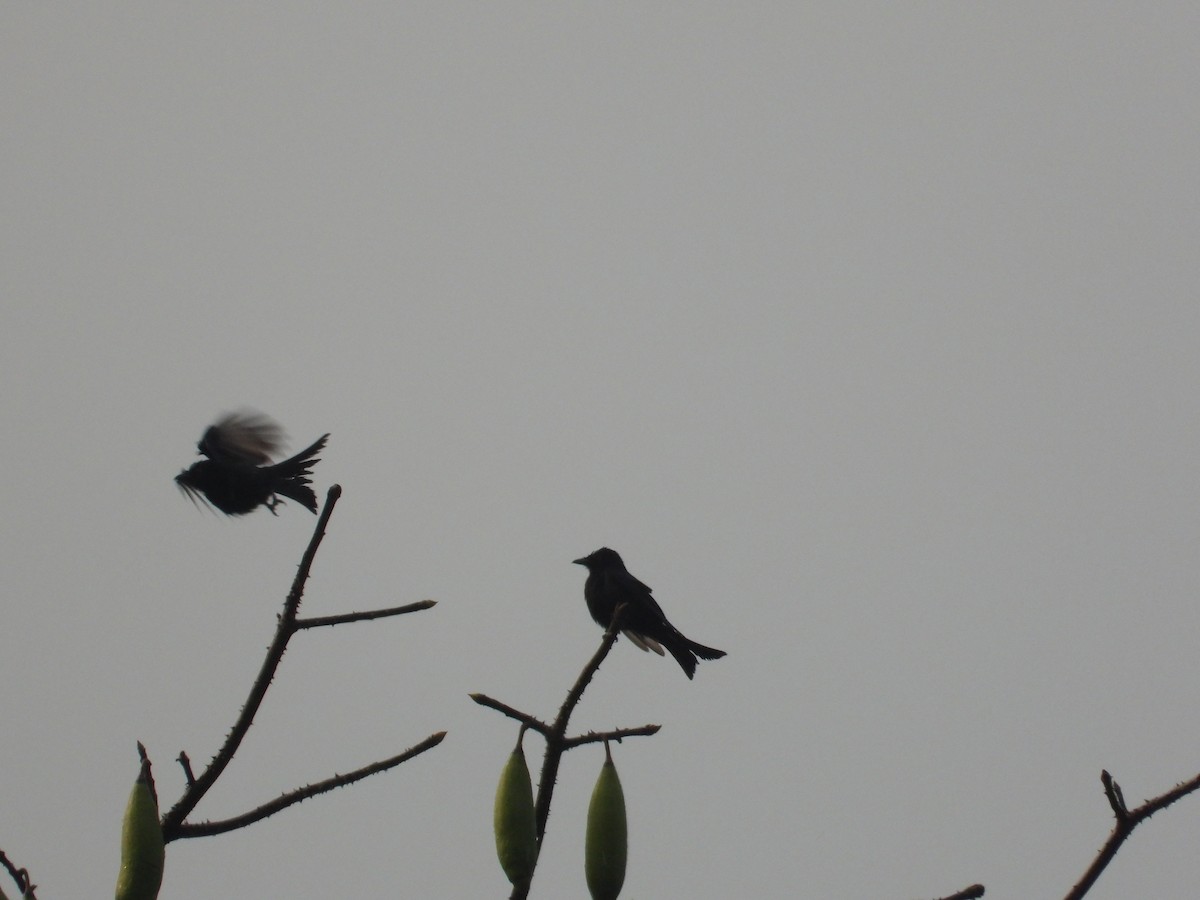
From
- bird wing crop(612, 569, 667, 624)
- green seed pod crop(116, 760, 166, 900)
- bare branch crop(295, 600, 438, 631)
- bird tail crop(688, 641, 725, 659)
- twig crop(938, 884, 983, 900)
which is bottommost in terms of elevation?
twig crop(938, 884, 983, 900)

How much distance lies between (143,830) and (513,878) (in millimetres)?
839

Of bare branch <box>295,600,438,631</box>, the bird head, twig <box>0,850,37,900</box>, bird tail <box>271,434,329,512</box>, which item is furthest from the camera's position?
the bird head

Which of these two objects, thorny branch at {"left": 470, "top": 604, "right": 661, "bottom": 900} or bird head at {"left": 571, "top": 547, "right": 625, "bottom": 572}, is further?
bird head at {"left": 571, "top": 547, "right": 625, "bottom": 572}

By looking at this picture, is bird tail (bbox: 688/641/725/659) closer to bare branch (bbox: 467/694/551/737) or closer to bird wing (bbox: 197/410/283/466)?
bird wing (bbox: 197/410/283/466)

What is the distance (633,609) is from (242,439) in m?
2.82

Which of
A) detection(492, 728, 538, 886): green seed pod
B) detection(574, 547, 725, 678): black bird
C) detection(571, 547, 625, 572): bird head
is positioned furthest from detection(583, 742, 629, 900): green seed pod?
detection(571, 547, 625, 572): bird head

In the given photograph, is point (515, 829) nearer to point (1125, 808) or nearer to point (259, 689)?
point (259, 689)

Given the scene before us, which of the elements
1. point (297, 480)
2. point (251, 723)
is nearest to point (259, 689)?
point (251, 723)

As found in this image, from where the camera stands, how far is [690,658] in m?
8.55

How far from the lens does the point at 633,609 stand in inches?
342

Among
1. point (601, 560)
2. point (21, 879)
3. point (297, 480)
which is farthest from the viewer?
point (601, 560)

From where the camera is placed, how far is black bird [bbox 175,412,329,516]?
8438 millimetres

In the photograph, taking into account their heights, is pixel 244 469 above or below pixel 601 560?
above

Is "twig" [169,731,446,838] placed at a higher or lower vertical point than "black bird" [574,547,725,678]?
lower
